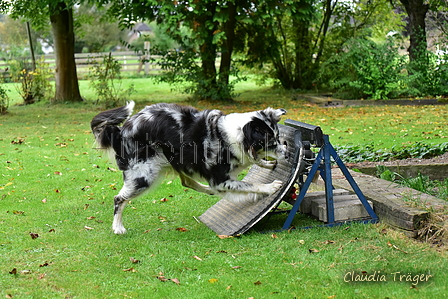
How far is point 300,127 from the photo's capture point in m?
5.62

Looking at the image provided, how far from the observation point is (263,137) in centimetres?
527

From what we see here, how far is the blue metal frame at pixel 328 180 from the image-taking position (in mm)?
5328

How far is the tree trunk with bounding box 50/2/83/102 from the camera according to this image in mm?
17969

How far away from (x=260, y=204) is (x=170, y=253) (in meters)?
1.10

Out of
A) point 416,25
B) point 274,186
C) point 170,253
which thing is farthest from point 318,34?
point 170,253

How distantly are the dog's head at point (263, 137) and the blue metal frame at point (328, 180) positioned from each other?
1.23ft

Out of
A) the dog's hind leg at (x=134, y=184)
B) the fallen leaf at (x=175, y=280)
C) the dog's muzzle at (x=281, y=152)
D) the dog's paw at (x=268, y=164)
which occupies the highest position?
the dog's muzzle at (x=281, y=152)

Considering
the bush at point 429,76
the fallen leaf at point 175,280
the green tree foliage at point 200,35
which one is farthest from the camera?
the bush at point 429,76

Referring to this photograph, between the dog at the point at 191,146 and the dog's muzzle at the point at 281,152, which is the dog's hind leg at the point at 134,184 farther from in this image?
the dog's muzzle at the point at 281,152

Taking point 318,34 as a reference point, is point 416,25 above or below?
above

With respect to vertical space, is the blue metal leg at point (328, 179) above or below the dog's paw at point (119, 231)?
above

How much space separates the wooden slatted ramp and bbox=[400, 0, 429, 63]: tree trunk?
13256 millimetres

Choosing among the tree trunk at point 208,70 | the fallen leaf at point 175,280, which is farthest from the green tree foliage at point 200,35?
the fallen leaf at point 175,280

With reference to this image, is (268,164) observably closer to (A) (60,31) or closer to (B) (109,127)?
(B) (109,127)
